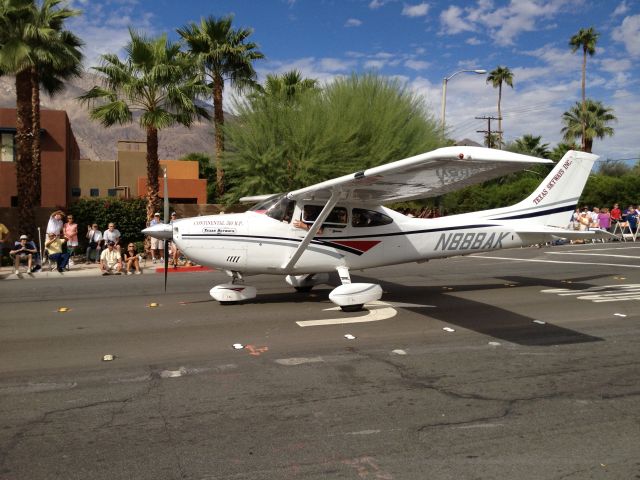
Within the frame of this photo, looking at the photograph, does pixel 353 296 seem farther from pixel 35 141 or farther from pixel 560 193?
pixel 35 141

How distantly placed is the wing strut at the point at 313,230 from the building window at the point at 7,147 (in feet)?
96.3

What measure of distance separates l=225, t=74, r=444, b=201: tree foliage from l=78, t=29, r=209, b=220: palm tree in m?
4.04

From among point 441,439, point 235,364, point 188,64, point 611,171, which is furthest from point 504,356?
point 611,171

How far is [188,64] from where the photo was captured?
21.6m

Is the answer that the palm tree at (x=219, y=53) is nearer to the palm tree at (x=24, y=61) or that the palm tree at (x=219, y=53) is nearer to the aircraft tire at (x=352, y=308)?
the palm tree at (x=24, y=61)

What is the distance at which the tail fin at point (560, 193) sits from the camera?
40.0 feet

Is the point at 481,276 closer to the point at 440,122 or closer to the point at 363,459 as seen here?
the point at 363,459

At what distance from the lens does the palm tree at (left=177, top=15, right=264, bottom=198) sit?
91.9 feet

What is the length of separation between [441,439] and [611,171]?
67044mm

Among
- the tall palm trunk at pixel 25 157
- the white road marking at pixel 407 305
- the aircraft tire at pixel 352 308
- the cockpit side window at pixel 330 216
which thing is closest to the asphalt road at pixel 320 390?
the white road marking at pixel 407 305

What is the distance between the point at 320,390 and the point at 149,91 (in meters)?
18.3

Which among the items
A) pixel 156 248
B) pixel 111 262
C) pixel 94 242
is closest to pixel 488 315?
pixel 111 262

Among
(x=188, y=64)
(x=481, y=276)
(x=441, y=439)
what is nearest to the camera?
(x=441, y=439)

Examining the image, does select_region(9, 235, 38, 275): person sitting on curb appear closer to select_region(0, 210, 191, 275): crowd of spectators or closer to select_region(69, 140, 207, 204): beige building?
select_region(0, 210, 191, 275): crowd of spectators
